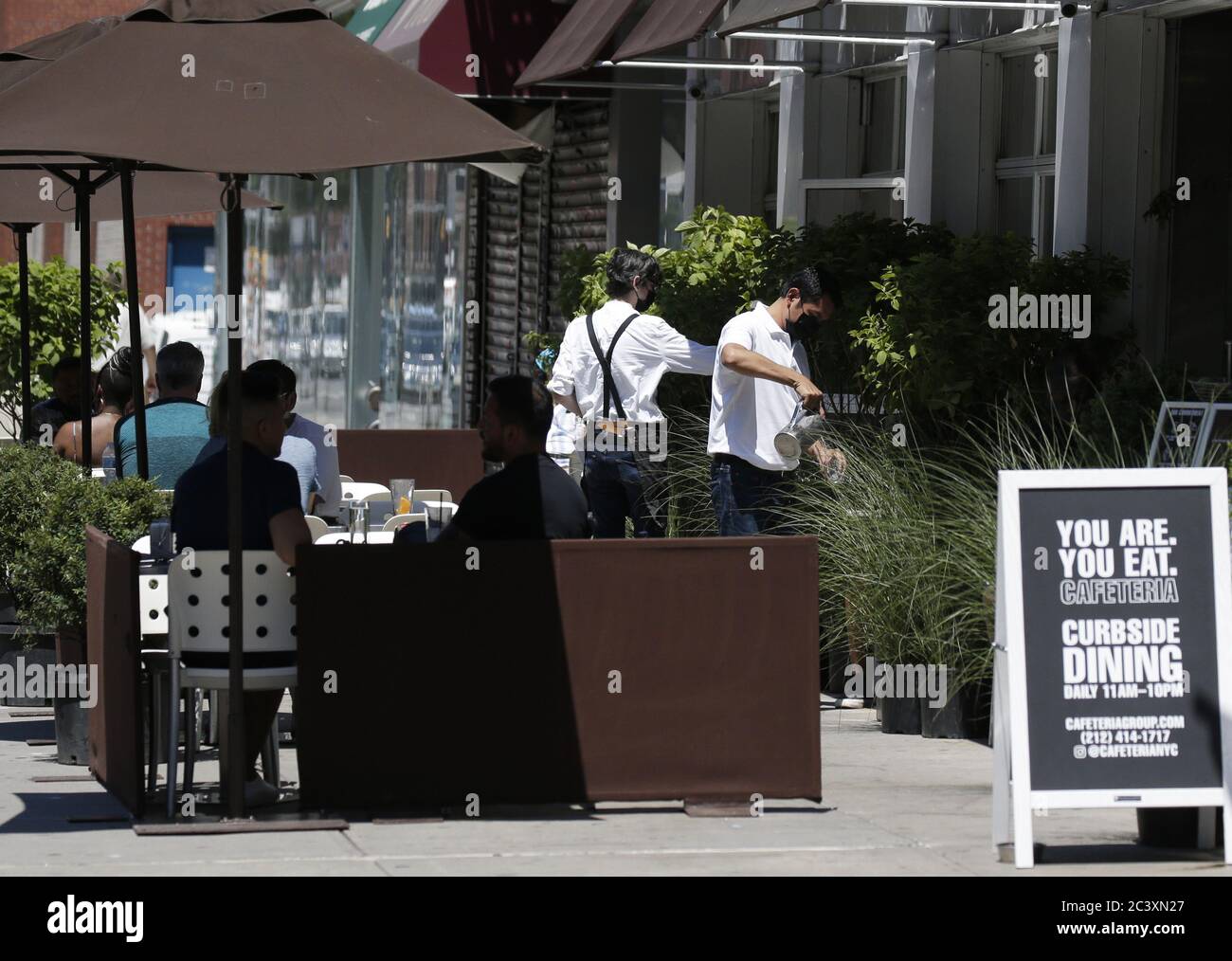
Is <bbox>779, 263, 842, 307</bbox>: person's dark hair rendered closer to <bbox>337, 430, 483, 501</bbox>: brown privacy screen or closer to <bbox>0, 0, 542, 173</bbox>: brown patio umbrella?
<bbox>0, 0, 542, 173</bbox>: brown patio umbrella

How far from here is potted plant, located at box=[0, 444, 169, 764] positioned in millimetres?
8188

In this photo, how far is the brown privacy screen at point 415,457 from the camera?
15.0 metres

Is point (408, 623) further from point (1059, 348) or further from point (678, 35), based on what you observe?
point (678, 35)

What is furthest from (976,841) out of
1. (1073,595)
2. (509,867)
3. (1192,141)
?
(1192,141)

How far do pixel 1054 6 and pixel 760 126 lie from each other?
18.2 ft

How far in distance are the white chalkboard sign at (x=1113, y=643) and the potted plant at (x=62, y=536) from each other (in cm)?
377

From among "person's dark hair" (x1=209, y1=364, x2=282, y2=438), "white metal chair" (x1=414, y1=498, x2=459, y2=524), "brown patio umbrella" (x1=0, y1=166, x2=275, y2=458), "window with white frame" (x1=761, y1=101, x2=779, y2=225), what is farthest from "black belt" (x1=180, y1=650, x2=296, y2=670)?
"window with white frame" (x1=761, y1=101, x2=779, y2=225)

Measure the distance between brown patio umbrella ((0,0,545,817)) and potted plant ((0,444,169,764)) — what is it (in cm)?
146

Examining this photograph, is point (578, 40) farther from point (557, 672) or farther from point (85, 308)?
point (557, 672)

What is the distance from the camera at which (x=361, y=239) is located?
84.6 ft

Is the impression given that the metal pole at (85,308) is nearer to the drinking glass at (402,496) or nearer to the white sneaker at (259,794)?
the drinking glass at (402,496)

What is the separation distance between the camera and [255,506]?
7.07 meters

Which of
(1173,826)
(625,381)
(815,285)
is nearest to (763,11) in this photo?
(815,285)

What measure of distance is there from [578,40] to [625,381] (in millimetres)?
5662
